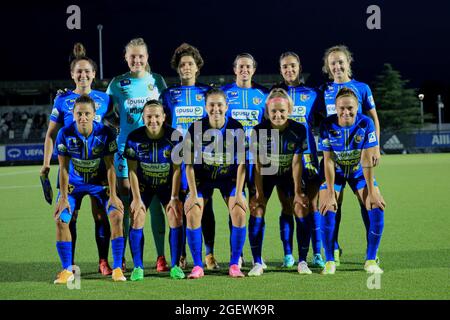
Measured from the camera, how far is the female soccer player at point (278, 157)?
6066 millimetres

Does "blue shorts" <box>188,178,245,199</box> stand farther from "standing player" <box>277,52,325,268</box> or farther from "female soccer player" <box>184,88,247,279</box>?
"standing player" <box>277,52,325,268</box>

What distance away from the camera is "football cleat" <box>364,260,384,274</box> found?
5.84 m

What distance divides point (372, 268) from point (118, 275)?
2226 millimetres

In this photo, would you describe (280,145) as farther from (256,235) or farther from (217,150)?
(256,235)

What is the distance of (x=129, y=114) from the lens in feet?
22.3

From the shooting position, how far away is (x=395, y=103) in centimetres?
5472

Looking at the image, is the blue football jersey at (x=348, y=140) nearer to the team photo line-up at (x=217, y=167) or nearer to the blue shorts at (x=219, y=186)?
the team photo line-up at (x=217, y=167)

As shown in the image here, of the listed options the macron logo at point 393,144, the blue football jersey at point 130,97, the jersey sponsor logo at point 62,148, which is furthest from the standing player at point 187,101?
the macron logo at point 393,144

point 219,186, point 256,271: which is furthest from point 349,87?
point 256,271

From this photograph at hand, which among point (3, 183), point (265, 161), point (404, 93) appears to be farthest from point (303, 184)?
point (404, 93)

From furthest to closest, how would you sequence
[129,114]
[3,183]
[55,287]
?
[3,183] → [129,114] → [55,287]

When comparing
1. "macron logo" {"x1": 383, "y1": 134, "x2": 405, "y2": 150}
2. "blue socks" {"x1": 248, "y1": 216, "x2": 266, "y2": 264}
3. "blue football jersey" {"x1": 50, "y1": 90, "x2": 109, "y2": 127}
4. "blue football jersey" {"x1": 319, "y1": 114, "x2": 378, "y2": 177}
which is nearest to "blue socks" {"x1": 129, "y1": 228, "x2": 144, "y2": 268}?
"blue socks" {"x1": 248, "y1": 216, "x2": 266, "y2": 264}

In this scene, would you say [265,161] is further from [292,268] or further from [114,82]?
[114,82]

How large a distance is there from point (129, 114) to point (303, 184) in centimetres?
191
